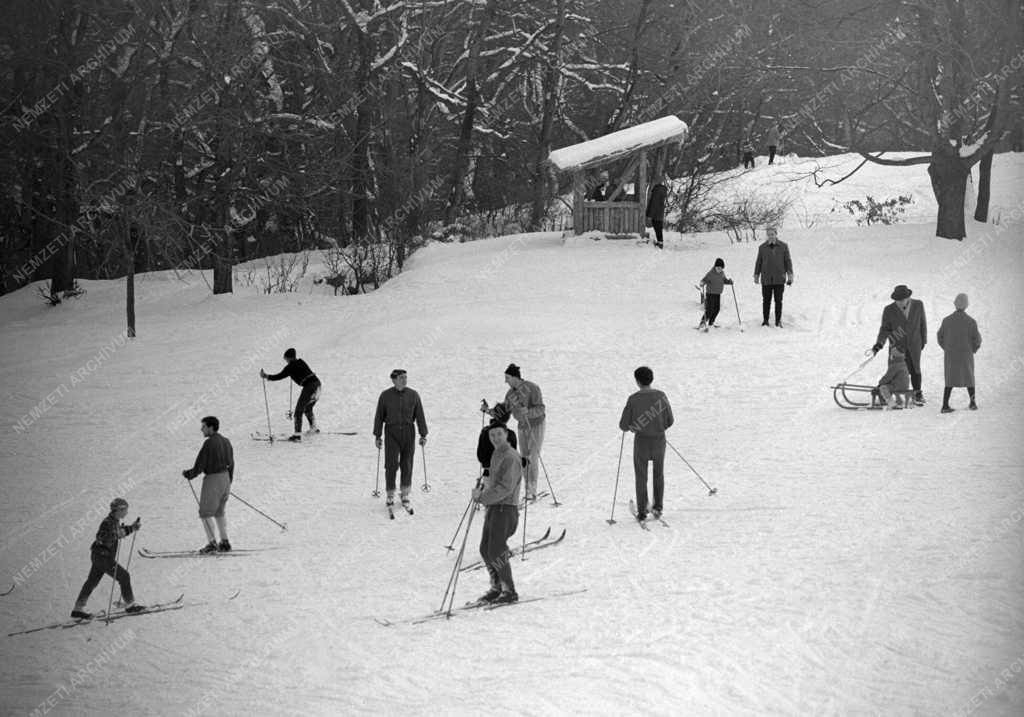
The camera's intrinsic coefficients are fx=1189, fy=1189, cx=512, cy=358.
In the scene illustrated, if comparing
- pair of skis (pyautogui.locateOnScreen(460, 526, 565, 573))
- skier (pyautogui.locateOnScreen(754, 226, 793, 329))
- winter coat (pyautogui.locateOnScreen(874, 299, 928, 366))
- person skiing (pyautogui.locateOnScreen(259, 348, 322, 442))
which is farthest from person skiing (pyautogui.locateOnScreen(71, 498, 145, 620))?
skier (pyautogui.locateOnScreen(754, 226, 793, 329))

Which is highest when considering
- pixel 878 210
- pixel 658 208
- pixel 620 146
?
pixel 620 146

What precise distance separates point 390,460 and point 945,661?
6902 mm

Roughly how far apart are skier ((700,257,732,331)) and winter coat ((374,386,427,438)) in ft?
28.0

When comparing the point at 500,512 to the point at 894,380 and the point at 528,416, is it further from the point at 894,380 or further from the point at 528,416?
the point at 894,380

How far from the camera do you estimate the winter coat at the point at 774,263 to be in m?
20.1

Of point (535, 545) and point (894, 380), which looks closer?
point (535, 545)

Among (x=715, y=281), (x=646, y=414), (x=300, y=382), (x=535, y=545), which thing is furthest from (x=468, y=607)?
(x=715, y=281)

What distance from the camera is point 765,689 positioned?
8023 millimetres

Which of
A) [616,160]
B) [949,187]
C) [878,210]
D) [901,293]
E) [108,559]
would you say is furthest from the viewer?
[878,210]

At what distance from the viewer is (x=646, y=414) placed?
38.0 ft

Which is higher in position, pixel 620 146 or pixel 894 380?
pixel 620 146

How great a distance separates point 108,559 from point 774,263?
12.9 m

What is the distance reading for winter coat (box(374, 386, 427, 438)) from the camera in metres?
13.3

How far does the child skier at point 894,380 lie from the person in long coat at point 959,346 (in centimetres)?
69
